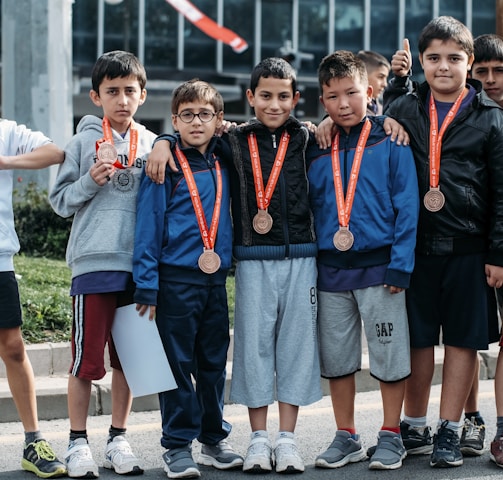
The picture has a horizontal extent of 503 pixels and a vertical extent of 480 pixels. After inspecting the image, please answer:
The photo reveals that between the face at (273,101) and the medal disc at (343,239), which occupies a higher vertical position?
the face at (273,101)

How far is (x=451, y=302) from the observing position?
5.09m

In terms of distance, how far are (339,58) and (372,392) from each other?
2.94m

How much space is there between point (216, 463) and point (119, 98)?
192 centimetres

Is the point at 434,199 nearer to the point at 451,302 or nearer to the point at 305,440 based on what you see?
the point at 451,302

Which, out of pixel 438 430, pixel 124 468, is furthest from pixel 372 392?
pixel 124 468

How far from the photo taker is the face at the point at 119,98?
5004 millimetres

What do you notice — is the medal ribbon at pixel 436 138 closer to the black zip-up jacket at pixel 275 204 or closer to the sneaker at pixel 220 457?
the black zip-up jacket at pixel 275 204

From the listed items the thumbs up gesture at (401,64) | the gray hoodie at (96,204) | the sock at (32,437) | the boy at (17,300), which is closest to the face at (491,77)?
the thumbs up gesture at (401,64)

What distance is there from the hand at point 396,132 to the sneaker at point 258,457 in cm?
166

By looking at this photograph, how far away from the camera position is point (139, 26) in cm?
3006

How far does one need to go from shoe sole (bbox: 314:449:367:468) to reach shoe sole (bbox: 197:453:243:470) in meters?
0.40

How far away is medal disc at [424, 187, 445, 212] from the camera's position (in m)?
4.98

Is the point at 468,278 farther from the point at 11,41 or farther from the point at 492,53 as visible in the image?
the point at 11,41

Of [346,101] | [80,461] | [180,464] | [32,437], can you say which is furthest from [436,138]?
[32,437]
